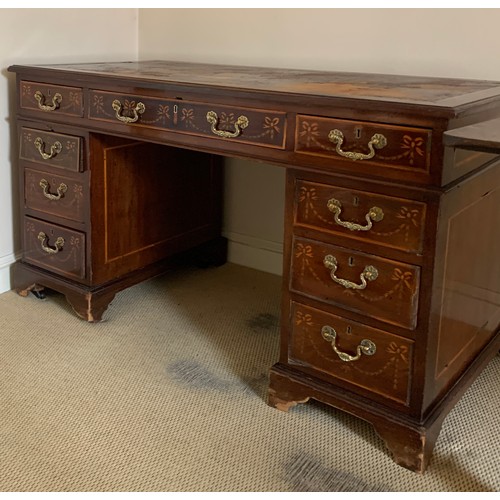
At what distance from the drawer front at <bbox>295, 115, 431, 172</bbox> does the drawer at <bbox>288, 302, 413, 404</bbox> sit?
0.37m

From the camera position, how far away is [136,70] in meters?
2.01

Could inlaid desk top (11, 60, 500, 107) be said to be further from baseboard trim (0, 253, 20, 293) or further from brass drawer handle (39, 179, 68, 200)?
baseboard trim (0, 253, 20, 293)

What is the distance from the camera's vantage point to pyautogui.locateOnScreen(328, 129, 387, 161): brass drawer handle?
4.42ft

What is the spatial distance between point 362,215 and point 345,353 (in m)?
0.32

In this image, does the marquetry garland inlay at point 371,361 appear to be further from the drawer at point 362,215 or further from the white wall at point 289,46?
the white wall at point 289,46

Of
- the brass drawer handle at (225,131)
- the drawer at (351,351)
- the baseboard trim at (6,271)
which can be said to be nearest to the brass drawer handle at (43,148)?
the baseboard trim at (6,271)

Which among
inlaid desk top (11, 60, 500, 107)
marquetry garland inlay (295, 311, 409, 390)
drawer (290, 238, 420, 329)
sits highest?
inlaid desk top (11, 60, 500, 107)

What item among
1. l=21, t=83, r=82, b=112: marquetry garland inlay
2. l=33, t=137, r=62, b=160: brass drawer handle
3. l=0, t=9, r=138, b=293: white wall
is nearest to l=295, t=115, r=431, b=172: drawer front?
l=21, t=83, r=82, b=112: marquetry garland inlay

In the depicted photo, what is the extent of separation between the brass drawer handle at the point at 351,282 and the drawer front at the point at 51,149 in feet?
2.89

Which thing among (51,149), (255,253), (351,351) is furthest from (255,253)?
(351,351)

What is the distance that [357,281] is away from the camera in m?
1.47

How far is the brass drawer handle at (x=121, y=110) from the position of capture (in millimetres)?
1774

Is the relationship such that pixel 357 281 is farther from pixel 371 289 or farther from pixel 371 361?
pixel 371 361
